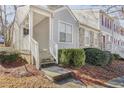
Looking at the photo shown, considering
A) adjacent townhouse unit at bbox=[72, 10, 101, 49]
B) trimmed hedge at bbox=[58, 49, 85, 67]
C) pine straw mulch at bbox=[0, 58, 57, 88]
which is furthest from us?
adjacent townhouse unit at bbox=[72, 10, 101, 49]

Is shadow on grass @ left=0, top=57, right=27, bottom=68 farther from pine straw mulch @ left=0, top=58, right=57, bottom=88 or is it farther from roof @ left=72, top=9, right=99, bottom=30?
roof @ left=72, top=9, right=99, bottom=30

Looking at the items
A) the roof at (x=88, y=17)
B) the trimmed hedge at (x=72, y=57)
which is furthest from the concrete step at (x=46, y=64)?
the roof at (x=88, y=17)

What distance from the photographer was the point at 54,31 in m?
3.65

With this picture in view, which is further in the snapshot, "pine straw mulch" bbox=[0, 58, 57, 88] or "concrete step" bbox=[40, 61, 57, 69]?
"concrete step" bbox=[40, 61, 57, 69]

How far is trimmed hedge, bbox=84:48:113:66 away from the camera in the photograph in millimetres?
3643

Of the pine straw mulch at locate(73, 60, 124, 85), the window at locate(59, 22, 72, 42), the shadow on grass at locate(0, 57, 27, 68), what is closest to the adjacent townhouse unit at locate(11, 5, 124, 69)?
the window at locate(59, 22, 72, 42)

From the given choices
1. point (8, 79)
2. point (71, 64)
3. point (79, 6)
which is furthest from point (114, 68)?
point (8, 79)

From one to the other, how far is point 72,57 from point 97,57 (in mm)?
405

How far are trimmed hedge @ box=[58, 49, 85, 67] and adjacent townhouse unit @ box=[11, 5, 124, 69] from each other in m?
0.08

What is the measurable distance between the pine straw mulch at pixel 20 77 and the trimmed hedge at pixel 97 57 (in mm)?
733

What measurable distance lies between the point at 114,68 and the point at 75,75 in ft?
2.11

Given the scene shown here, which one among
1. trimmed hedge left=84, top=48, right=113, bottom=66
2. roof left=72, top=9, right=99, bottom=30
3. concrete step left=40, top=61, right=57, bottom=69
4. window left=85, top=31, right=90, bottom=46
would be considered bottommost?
concrete step left=40, top=61, right=57, bottom=69

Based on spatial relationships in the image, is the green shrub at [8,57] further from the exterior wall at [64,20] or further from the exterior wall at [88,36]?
the exterior wall at [88,36]

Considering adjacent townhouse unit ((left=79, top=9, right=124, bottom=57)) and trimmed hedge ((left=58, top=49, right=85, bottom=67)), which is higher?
adjacent townhouse unit ((left=79, top=9, right=124, bottom=57))
